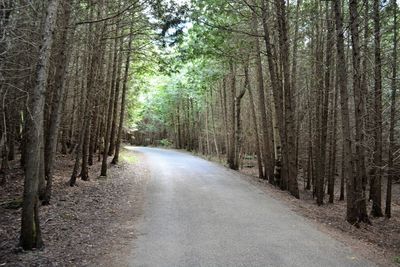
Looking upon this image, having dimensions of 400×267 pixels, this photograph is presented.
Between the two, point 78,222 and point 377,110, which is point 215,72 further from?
point 78,222

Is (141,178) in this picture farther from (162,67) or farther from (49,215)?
(49,215)

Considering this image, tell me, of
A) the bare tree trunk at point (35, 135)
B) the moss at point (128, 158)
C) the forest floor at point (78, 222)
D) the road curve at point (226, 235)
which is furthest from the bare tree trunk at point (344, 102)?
the moss at point (128, 158)

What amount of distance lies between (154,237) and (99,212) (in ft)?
8.73

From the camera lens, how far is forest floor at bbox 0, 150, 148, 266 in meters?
6.23

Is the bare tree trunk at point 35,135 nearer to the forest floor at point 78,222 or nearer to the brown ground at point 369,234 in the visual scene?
the forest floor at point 78,222

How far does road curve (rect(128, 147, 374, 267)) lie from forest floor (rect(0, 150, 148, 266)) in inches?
17.5

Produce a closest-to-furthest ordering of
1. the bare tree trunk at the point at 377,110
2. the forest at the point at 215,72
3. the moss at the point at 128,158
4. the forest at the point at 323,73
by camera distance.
Result: the forest at the point at 215,72 < the forest at the point at 323,73 < the bare tree trunk at the point at 377,110 < the moss at the point at 128,158

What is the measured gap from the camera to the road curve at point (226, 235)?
20.8 feet

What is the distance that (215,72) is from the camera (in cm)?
2064

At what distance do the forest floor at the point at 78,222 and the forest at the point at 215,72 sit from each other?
1.31ft

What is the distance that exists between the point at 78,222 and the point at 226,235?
335cm

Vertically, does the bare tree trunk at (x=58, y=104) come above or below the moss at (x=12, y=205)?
above

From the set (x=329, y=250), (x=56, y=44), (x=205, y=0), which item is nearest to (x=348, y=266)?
(x=329, y=250)

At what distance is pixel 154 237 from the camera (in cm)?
748
